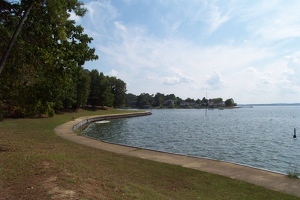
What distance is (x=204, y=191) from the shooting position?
29.1 feet

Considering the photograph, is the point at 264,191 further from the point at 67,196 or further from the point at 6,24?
the point at 6,24

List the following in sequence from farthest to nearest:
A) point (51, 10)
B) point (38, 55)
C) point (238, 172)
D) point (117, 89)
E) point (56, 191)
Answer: point (117, 89) → point (238, 172) → point (38, 55) → point (51, 10) → point (56, 191)

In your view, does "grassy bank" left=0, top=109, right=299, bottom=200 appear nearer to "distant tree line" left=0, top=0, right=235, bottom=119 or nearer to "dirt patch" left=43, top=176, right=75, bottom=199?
"dirt patch" left=43, top=176, right=75, bottom=199

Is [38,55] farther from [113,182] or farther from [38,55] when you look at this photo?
[113,182]

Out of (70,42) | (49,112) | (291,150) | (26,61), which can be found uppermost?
(70,42)

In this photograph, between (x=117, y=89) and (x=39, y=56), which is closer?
(x=39, y=56)

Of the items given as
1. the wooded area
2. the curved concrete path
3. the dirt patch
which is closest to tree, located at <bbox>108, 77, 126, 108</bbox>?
the curved concrete path

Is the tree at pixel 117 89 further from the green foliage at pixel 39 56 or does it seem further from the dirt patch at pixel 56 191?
the dirt patch at pixel 56 191

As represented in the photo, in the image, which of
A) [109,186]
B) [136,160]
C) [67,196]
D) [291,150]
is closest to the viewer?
[67,196]

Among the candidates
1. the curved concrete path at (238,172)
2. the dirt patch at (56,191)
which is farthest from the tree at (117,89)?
the dirt patch at (56,191)

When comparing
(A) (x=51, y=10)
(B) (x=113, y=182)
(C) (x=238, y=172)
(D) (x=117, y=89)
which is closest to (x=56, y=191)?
(B) (x=113, y=182)

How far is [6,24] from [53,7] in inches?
172

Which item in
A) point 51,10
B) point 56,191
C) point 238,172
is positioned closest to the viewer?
point 56,191

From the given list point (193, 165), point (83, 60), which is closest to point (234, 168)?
point (193, 165)
